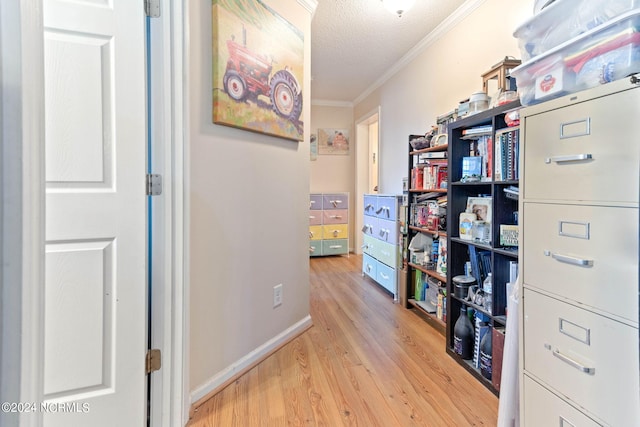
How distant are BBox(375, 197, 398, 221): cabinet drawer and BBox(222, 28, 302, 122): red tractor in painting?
1380mm

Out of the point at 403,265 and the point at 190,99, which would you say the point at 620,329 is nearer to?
the point at 190,99

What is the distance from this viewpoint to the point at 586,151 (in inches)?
35.6

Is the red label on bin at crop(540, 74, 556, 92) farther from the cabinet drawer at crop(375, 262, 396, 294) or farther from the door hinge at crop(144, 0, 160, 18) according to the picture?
the cabinet drawer at crop(375, 262, 396, 294)

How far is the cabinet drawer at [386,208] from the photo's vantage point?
9.84ft

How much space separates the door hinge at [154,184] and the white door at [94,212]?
4cm

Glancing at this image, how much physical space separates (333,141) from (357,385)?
4163 mm

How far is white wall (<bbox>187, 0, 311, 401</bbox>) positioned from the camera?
4.76ft

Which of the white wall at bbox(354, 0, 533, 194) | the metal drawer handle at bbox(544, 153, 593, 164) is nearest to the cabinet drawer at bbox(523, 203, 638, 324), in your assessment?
the metal drawer handle at bbox(544, 153, 593, 164)

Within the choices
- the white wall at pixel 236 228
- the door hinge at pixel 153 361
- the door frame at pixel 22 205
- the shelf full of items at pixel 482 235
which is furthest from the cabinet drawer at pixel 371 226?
the door frame at pixel 22 205

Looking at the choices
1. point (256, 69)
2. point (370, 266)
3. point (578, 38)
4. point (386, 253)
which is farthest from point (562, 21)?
point (370, 266)

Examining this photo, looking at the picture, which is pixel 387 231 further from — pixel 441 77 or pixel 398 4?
pixel 398 4

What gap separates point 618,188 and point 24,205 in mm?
1324

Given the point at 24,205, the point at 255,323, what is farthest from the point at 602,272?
the point at 255,323

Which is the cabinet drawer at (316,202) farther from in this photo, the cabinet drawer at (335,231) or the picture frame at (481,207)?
the picture frame at (481,207)
